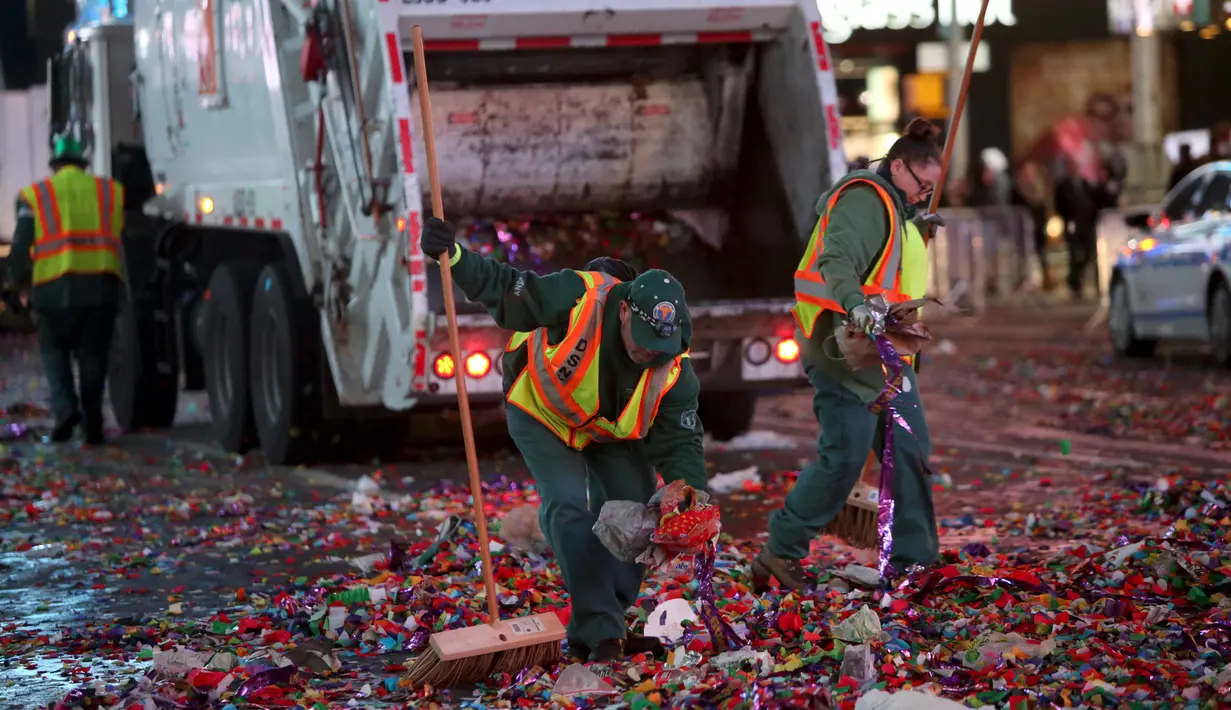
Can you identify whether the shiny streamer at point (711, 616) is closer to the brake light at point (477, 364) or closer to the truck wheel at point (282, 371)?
the brake light at point (477, 364)

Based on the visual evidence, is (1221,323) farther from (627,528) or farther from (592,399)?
(627,528)

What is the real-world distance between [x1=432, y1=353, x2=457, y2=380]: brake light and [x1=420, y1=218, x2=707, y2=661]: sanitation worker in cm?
327

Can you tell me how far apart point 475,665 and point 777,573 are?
5.11 ft

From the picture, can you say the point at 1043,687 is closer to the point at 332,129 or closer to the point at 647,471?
the point at 647,471

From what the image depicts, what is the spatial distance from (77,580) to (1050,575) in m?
3.67

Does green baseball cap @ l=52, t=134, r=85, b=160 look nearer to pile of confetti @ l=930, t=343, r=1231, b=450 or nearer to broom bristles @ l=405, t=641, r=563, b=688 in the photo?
pile of confetti @ l=930, t=343, r=1231, b=450

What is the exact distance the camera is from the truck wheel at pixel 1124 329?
1563 cm

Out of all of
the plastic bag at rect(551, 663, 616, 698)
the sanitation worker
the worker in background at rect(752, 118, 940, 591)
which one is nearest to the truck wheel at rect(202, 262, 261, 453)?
the worker in background at rect(752, 118, 940, 591)

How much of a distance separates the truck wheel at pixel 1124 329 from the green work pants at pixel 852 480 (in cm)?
913

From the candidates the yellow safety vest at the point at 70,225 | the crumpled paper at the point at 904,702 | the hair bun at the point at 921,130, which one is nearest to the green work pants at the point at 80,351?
the yellow safety vest at the point at 70,225

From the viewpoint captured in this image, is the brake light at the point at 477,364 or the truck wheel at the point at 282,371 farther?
the truck wheel at the point at 282,371

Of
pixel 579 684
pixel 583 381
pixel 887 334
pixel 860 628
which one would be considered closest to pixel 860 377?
pixel 887 334

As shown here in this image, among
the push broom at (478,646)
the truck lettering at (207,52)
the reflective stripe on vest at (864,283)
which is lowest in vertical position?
the push broom at (478,646)

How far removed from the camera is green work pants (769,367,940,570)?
267 inches
